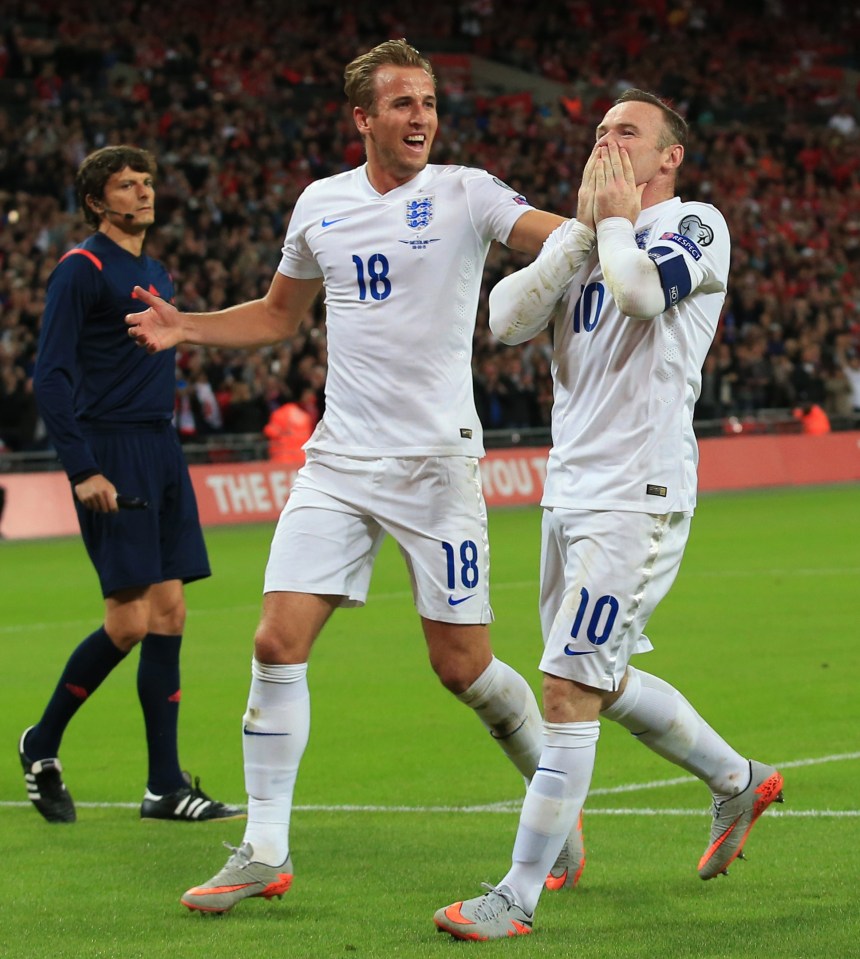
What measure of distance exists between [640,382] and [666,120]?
787 millimetres

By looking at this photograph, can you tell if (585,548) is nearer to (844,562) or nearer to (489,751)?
(489,751)

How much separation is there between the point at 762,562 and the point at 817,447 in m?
12.2

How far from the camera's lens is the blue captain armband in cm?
484

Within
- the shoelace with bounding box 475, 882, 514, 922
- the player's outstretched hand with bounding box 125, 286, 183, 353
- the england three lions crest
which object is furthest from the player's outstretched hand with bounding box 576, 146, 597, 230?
the shoelace with bounding box 475, 882, 514, 922

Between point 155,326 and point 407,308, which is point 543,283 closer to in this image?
point 407,308

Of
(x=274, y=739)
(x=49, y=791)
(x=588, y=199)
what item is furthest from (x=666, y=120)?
(x=49, y=791)

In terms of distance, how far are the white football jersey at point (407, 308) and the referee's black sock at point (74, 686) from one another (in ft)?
5.37

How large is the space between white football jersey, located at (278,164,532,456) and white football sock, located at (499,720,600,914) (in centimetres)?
108

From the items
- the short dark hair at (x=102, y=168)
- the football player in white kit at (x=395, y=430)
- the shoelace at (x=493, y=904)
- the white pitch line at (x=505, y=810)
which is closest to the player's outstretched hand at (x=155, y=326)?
the football player in white kit at (x=395, y=430)

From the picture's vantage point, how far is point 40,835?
6.47 meters

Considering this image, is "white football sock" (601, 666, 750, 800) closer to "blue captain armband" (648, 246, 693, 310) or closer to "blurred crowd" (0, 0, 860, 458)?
"blue captain armband" (648, 246, 693, 310)

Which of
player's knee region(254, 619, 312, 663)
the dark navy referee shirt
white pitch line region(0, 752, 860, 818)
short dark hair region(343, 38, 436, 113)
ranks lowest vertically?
white pitch line region(0, 752, 860, 818)

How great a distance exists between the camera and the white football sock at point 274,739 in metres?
5.36

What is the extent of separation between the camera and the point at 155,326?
19.4 ft
